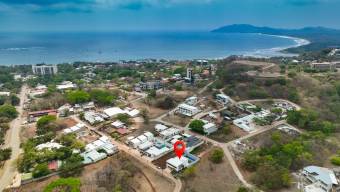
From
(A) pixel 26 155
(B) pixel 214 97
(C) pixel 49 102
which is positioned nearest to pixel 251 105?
(B) pixel 214 97

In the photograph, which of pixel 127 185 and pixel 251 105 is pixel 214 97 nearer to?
pixel 251 105

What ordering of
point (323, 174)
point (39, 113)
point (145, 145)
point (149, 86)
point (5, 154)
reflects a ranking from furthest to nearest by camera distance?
point (149, 86), point (39, 113), point (145, 145), point (5, 154), point (323, 174)

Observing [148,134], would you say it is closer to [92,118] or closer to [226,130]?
[92,118]

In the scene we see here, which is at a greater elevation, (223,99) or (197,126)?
(223,99)

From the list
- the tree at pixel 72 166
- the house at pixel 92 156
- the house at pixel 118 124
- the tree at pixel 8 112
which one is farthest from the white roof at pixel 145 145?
the tree at pixel 8 112

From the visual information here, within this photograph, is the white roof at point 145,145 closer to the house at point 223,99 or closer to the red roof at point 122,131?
the red roof at point 122,131

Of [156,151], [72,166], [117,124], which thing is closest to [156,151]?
[156,151]

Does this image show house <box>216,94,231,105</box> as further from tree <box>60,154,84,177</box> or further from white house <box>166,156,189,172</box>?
tree <box>60,154,84,177</box>
